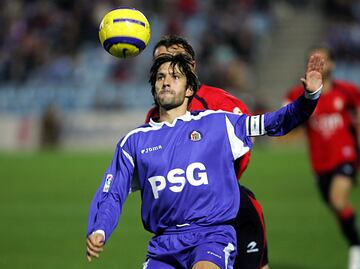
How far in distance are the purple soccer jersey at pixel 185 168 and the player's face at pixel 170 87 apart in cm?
15

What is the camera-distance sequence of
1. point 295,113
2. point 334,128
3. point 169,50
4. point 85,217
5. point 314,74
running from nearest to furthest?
point 314,74
point 295,113
point 169,50
point 334,128
point 85,217

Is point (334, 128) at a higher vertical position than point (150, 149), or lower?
higher

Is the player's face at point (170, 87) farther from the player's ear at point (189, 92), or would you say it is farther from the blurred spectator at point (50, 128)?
the blurred spectator at point (50, 128)

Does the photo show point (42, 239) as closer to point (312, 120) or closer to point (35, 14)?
point (312, 120)

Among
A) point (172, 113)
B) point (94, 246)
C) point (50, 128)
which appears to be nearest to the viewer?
point (94, 246)

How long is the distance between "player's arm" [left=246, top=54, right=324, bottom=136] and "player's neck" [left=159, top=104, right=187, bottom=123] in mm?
495

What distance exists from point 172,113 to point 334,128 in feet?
17.4

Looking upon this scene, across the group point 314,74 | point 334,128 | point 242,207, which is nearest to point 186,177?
Result: point 242,207

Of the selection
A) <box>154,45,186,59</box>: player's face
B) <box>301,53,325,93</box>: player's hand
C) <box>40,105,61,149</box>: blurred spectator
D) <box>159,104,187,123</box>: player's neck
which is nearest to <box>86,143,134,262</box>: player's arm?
<box>159,104,187,123</box>: player's neck

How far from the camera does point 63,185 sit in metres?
19.6

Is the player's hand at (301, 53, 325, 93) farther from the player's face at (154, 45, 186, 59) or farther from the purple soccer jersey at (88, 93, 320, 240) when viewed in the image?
the player's face at (154, 45, 186, 59)

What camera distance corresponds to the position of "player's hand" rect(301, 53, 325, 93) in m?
5.62

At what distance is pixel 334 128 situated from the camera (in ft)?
36.1

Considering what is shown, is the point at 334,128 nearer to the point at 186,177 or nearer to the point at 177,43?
the point at 177,43
